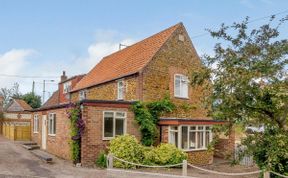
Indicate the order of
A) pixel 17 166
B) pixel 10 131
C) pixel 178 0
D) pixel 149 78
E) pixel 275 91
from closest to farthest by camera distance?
1. pixel 275 91
2. pixel 178 0
3. pixel 17 166
4. pixel 149 78
5. pixel 10 131

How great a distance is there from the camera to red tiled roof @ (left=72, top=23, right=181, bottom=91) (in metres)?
23.7

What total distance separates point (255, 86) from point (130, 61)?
16.0 meters

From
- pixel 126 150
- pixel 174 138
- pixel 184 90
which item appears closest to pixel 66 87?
pixel 184 90

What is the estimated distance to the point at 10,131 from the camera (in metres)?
33.4

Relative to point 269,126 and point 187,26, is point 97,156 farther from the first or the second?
point 187,26

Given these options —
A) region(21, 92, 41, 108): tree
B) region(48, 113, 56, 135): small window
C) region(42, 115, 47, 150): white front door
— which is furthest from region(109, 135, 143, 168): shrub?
region(21, 92, 41, 108): tree

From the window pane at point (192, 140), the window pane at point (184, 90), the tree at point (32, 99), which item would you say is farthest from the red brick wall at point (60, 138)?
the tree at point (32, 99)

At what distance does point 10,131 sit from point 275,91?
2952 cm

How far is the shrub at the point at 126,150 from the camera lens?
17.2 metres

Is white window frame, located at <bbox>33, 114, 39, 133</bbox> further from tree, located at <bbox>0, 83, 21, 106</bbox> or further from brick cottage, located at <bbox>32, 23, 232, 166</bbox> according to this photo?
tree, located at <bbox>0, 83, 21, 106</bbox>

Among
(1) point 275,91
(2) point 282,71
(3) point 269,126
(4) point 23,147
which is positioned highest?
(2) point 282,71

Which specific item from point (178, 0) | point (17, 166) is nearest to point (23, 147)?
point (17, 166)

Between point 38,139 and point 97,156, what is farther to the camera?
point 38,139

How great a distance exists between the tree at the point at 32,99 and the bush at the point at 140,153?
161ft
